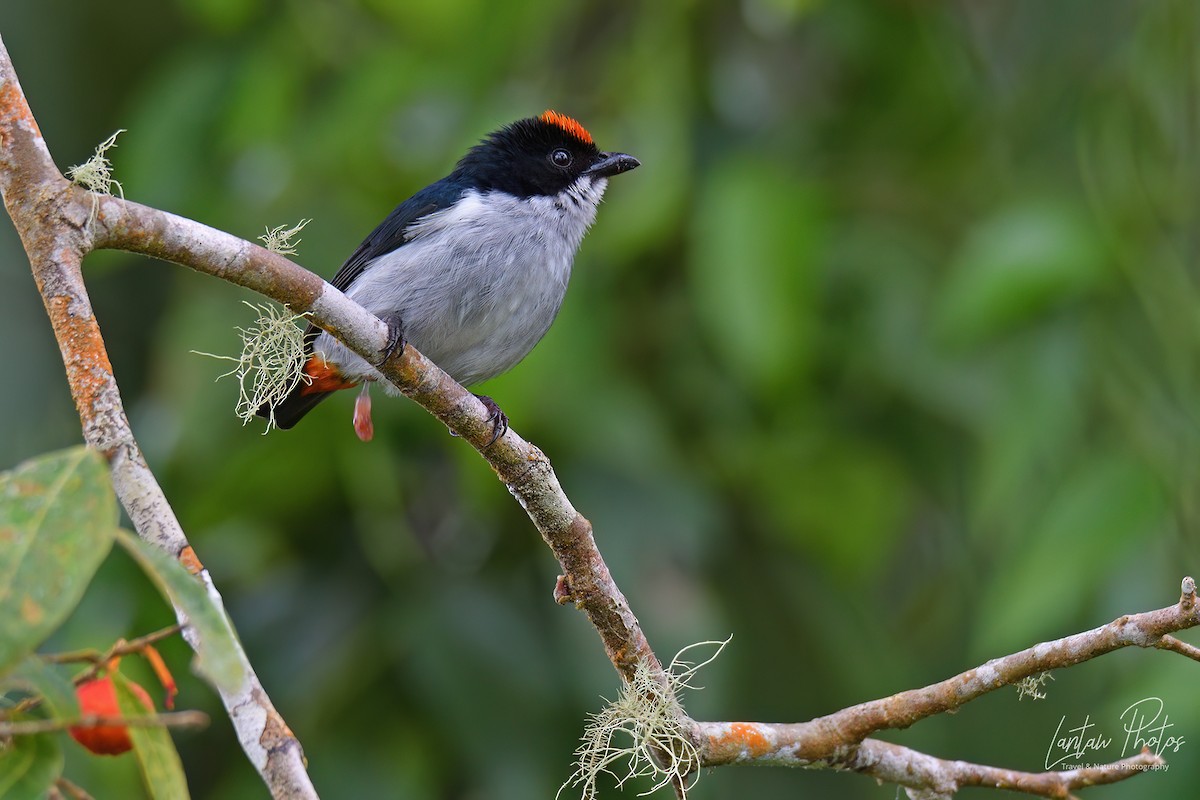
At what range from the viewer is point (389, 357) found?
210 cm

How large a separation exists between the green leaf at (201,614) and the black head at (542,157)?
2.19 metres

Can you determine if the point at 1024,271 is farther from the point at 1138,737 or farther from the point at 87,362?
the point at 87,362

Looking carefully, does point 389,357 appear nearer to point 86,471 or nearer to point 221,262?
point 221,262

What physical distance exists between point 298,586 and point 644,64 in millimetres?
1893

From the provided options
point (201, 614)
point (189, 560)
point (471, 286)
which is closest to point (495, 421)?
point (471, 286)

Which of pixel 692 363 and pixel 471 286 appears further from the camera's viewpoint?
pixel 692 363

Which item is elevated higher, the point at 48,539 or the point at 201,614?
the point at 48,539

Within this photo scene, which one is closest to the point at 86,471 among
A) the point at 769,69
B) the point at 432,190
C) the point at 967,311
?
the point at 432,190

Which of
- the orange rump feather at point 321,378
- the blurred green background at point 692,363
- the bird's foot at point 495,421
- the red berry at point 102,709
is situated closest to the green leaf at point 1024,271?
the blurred green background at point 692,363

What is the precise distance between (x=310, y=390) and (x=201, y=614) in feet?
6.86

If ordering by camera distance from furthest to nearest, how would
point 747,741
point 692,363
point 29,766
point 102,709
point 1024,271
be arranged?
point 692,363 < point 1024,271 < point 747,741 < point 102,709 < point 29,766

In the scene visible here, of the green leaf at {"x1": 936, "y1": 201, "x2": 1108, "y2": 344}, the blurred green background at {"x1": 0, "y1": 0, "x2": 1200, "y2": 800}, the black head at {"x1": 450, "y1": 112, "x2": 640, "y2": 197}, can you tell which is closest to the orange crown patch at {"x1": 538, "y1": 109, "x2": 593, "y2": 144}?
the black head at {"x1": 450, "y1": 112, "x2": 640, "y2": 197}

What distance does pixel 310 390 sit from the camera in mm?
3396

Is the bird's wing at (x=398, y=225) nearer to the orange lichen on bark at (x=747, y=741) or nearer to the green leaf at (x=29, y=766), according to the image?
the orange lichen on bark at (x=747, y=741)
